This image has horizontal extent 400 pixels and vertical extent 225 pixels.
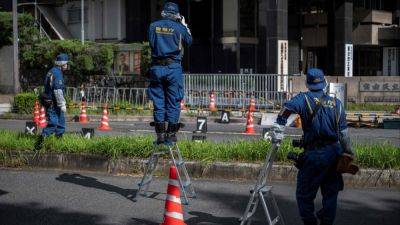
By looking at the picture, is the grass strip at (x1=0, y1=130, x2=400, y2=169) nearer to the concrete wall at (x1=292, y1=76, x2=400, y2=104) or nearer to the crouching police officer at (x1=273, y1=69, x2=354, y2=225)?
the crouching police officer at (x1=273, y1=69, x2=354, y2=225)

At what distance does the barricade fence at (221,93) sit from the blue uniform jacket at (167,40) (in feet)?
51.9

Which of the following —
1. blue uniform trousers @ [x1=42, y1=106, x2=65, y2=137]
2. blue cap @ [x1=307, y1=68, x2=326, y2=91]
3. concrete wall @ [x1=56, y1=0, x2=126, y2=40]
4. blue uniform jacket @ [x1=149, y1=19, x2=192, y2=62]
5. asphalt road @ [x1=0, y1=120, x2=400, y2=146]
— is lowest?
asphalt road @ [x1=0, y1=120, x2=400, y2=146]

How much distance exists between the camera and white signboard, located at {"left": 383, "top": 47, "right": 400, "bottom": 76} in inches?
1539

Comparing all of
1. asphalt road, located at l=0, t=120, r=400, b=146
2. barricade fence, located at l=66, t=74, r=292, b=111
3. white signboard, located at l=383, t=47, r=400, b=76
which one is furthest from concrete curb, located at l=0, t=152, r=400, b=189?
white signboard, located at l=383, t=47, r=400, b=76

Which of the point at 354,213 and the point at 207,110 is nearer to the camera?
the point at 354,213

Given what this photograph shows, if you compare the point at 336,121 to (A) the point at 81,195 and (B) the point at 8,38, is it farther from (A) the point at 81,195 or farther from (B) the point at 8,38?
(B) the point at 8,38

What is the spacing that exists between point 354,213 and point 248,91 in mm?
16983

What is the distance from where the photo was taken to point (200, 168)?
9359 millimetres

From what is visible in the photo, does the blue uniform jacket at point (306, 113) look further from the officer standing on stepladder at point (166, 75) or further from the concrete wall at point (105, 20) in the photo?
the concrete wall at point (105, 20)

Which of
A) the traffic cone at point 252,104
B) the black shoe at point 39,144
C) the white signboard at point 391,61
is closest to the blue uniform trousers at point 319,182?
the black shoe at point 39,144

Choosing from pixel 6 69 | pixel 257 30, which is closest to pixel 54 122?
pixel 6 69

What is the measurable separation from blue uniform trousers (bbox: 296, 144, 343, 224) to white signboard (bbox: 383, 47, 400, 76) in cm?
3503

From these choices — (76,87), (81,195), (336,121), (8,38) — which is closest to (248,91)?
(76,87)

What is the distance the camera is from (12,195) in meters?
8.23
